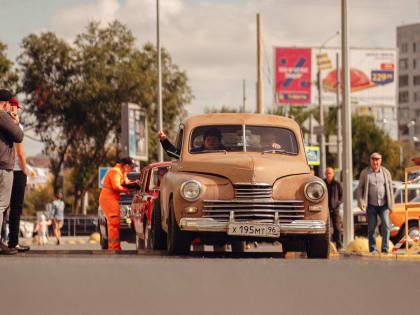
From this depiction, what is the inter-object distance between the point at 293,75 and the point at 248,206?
67.2 meters

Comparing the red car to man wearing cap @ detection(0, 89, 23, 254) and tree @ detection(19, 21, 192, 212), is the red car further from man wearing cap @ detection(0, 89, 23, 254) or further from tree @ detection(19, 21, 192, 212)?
tree @ detection(19, 21, 192, 212)

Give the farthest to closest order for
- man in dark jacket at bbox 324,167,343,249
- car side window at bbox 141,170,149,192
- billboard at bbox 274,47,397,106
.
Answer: billboard at bbox 274,47,397,106 → man in dark jacket at bbox 324,167,343,249 → car side window at bbox 141,170,149,192

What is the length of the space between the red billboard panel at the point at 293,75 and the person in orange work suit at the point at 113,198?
2461 inches

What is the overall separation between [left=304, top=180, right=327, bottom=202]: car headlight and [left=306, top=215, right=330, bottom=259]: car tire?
46cm

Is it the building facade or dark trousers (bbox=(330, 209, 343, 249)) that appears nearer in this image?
dark trousers (bbox=(330, 209, 343, 249))

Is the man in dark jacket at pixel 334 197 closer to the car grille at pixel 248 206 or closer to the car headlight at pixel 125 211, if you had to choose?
the car headlight at pixel 125 211

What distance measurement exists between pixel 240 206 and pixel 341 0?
14846 millimetres

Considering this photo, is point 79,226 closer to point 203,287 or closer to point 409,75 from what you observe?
point 203,287

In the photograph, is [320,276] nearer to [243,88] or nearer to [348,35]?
[348,35]

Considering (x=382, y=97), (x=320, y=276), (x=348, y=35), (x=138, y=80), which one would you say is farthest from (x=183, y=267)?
(x=382, y=97)

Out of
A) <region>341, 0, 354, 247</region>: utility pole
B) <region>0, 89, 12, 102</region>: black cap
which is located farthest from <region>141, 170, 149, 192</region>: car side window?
<region>341, 0, 354, 247</region>: utility pole

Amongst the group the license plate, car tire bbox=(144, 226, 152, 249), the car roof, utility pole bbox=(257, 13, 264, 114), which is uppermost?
utility pole bbox=(257, 13, 264, 114)

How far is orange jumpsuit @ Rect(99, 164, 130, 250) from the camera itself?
19.2 m

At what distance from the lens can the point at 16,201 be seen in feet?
51.0
